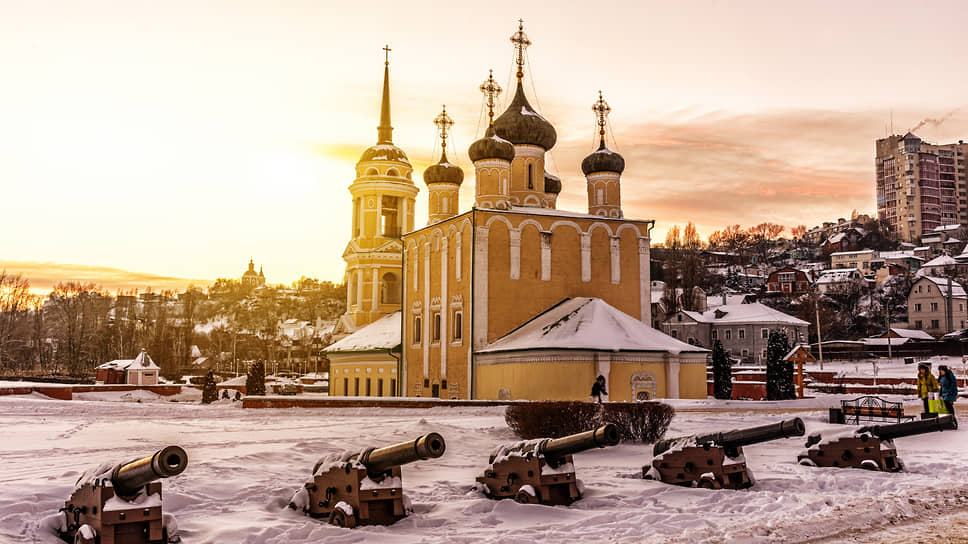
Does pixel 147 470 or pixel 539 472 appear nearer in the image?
pixel 147 470

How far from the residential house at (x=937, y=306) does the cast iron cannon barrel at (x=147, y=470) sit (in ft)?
265

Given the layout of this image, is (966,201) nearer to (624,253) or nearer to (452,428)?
(624,253)

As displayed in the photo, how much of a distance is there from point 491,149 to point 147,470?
2784 cm

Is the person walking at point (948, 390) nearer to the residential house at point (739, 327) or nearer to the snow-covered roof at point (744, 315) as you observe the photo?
the residential house at point (739, 327)

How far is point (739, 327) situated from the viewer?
2761 inches

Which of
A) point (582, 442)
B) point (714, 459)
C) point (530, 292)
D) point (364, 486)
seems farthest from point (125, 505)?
point (530, 292)

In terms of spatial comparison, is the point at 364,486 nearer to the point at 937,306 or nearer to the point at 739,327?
the point at 739,327

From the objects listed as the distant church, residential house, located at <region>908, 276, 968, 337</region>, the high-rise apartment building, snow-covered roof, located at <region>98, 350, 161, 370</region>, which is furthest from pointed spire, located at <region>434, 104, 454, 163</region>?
the high-rise apartment building

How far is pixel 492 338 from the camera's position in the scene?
3086 cm

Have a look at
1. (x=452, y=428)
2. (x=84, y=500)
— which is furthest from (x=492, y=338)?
(x=84, y=500)

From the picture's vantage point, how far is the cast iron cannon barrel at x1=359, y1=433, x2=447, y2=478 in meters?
8.34

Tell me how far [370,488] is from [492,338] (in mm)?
22227

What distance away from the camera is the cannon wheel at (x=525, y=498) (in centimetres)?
980

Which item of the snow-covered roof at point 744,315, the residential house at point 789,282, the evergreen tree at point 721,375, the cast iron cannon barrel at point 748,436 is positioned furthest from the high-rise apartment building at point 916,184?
the cast iron cannon barrel at point 748,436
